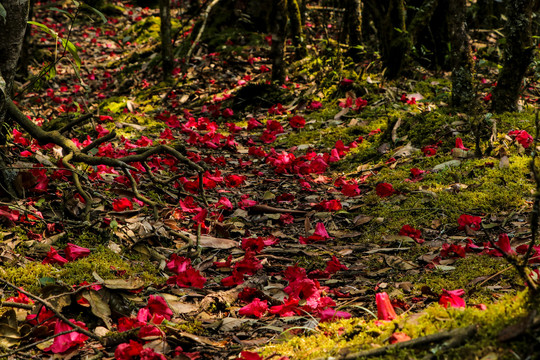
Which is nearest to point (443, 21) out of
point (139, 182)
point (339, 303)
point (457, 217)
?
point (457, 217)

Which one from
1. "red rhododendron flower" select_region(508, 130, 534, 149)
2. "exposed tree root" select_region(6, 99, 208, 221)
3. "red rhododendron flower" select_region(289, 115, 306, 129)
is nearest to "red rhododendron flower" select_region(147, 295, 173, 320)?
→ "exposed tree root" select_region(6, 99, 208, 221)

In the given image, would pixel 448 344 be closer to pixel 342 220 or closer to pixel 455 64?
pixel 342 220

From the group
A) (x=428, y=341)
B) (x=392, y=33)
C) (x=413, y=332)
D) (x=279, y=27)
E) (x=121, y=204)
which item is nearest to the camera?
(x=428, y=341)

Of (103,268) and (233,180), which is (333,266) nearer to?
(103,268)

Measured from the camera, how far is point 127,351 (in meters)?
1.76

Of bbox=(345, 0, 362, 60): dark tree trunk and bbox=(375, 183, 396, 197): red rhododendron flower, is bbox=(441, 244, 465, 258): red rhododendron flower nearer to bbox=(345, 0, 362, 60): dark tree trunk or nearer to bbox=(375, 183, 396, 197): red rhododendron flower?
bbox=(375, 183, 396, 197): red rhododendron flower

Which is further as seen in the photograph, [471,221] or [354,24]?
[354,24]

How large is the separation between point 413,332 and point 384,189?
2101 millimetres

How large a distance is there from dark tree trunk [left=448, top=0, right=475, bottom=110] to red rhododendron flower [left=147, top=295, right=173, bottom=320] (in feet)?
12.1

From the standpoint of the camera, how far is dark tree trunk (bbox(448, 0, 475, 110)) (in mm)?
4625

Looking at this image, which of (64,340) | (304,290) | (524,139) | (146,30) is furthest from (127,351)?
(146,30)

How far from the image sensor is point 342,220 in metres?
3.43

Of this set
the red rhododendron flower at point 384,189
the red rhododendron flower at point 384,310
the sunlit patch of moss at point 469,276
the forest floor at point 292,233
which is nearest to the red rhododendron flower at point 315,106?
the forest floor at point 292,233

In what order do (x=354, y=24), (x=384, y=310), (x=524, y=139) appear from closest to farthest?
(x=384, y=310) → (x=524, y=139) → (x=354, y=24)
